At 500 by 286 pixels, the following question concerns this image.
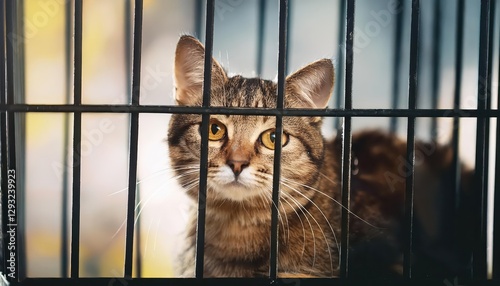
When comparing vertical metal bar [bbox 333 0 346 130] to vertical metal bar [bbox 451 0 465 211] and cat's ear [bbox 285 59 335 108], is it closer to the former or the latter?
cat's ear [bbox 285 59 335 108]

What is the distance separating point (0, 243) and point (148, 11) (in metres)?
0.72

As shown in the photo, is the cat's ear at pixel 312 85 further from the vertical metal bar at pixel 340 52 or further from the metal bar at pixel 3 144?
the metal bar at pixel 3 144

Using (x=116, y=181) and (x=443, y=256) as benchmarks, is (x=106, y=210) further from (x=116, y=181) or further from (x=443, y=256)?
(x=443, y=256)

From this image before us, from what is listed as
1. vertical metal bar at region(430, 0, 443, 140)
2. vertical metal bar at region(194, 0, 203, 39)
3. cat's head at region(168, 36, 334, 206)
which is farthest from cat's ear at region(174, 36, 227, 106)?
vertical metal bar at region(430, 0, 443, 140)

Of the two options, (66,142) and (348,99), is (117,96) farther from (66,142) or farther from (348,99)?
(348,99)

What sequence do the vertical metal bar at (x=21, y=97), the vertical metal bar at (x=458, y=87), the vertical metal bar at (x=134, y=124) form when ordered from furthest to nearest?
the vertical metal bar at (x=458, y=87) < the vertical metal bar at (x=21, y=97) < the vertical metal bar at (x=134, y=124)

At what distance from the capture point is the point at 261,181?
1.18 meters

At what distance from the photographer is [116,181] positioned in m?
1.39

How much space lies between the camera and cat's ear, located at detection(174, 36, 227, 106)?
1.19 metres

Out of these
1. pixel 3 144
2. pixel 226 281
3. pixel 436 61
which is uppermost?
pixel 436 61

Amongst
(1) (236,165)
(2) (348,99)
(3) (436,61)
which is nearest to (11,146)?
(1) (236,165)

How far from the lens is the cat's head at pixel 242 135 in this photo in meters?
1.17

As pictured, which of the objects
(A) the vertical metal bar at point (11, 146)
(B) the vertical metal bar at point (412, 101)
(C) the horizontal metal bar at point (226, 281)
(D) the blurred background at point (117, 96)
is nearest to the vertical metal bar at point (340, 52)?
(D) the blurred background at point (117, 96)

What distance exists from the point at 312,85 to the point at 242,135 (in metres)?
0.20
